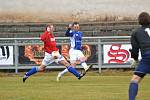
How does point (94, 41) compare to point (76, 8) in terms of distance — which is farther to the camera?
point (76, 8)

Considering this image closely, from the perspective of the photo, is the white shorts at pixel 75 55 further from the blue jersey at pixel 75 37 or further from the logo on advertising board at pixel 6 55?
the logo on advertising board at pixel 6 55

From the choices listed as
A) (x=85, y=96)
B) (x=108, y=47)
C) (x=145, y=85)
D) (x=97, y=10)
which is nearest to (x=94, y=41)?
(x=108, y=47)

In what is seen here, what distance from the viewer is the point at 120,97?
42.9ft

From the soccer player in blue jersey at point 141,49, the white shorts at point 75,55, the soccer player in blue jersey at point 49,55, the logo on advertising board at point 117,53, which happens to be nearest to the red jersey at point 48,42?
the soccer player in blue jersey at point 49,55

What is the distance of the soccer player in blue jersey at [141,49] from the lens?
10.6m

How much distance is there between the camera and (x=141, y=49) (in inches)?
425

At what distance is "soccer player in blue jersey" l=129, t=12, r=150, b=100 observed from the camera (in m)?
10.6

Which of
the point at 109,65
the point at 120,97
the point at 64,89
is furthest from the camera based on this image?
the point at 109,65

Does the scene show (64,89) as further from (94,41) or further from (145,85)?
(94,41)

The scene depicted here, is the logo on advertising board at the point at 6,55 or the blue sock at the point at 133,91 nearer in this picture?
the blue sock at the point at 133,91

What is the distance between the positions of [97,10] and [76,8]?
158 centimetres

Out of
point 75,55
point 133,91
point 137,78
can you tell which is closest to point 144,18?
point 137,78

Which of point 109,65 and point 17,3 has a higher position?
point 17,3

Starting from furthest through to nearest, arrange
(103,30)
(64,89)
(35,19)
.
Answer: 1. (35,19)
2. (103,30)
3. (64,89)
